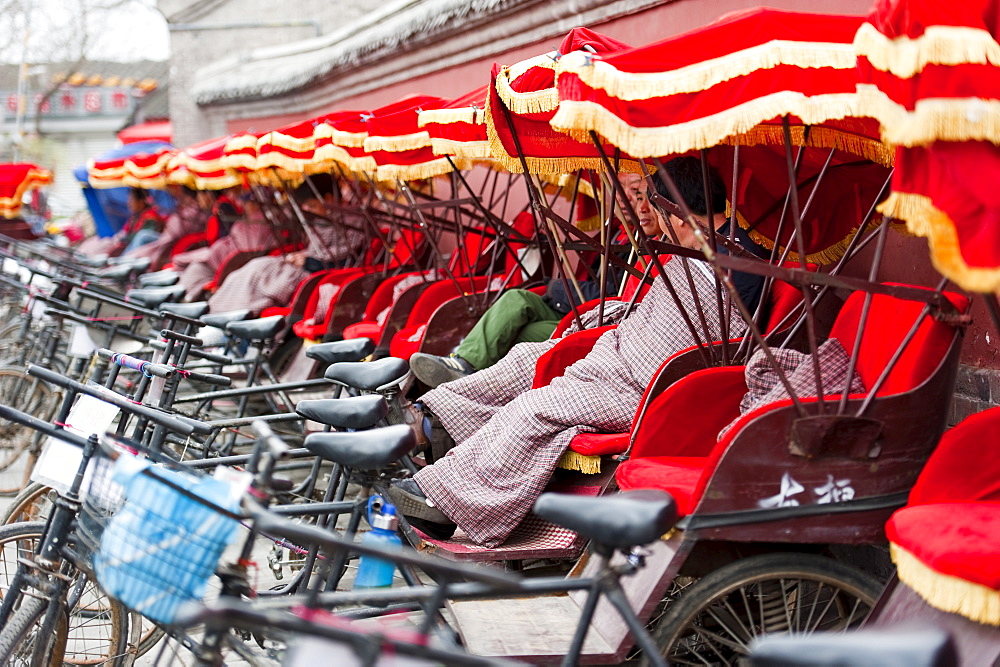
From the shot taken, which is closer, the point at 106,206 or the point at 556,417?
the point at 556,417

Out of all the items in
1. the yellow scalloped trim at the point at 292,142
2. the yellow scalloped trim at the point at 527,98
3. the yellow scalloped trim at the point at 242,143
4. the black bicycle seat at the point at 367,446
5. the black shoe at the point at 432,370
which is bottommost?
the black bicycle seat at the point at 367,446

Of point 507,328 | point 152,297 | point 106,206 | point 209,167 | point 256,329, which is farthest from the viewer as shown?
point 106,206

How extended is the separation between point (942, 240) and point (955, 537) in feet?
2.39

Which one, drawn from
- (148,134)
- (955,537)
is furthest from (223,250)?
(148,134)

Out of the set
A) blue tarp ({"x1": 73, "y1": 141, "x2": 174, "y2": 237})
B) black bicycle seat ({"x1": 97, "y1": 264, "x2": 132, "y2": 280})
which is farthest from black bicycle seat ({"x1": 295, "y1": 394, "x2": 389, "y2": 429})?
blue tarp ({"x1": 73, "y1": 141, "x2": 174, "y2": 237})

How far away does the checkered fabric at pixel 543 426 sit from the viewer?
3.79 m

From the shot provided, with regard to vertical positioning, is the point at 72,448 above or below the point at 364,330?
Answer: below

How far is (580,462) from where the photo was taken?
378 cm

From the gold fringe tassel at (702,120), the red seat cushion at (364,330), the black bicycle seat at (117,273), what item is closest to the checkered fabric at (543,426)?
the gold fringe tassel at (702,120)

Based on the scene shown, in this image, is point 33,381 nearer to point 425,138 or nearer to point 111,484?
point 425,138

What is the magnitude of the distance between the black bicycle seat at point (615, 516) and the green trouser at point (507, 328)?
2809 mm

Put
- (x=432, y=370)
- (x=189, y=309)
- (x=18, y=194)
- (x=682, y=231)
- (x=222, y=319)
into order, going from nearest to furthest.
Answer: (x=682, y=231) → (x=432, y=370) → (x=222, y=319) → (x=189, y=309) → (x=18, y=194)

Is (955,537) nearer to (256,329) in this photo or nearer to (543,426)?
(543,426)

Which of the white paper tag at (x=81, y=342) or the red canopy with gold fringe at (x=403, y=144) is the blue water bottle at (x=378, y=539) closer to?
the white paper tag at (x=81, y=342)
